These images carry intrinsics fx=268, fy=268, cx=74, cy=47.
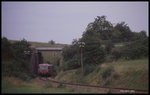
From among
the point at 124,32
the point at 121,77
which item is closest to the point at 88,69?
the point at 121,77

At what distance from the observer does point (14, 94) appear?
20.7 m

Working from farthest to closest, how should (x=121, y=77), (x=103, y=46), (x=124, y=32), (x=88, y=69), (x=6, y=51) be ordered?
(x=124, y=32) < (x=103, y=46) < (x=88, y=69) < (x=121, y=77) < (x=6, y=51)

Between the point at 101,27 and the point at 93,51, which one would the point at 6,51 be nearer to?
the point at 93,51

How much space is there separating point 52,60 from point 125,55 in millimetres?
36982

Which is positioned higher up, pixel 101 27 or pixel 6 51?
pixel 101 27

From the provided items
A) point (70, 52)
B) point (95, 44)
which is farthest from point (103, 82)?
point (70, 52)

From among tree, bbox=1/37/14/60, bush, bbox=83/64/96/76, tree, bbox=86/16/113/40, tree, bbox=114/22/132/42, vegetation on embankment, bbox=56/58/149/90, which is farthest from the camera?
tree, bbox=114/22/132/42

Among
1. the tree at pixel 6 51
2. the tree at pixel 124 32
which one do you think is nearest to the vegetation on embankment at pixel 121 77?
the tree at pixel 6 51

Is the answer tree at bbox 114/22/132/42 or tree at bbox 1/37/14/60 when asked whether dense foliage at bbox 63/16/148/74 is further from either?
tree at bbox 1/37/14/60

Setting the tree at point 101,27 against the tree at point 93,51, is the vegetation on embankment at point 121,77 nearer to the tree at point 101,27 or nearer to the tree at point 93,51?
the tree at point 93,51

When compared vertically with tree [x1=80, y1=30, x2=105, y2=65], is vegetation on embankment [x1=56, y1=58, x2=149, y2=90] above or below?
below

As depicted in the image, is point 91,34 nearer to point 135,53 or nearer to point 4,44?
point 135,53

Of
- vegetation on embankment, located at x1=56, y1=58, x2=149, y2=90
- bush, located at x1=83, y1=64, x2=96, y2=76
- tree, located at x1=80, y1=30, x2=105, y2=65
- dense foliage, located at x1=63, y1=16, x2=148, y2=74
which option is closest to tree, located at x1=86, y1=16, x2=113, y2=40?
dense foliage, located at x1=63, y1=16, x2=148, y2=74

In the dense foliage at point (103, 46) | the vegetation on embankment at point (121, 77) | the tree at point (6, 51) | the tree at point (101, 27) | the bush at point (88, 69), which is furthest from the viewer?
the tree at point (101, 27)
